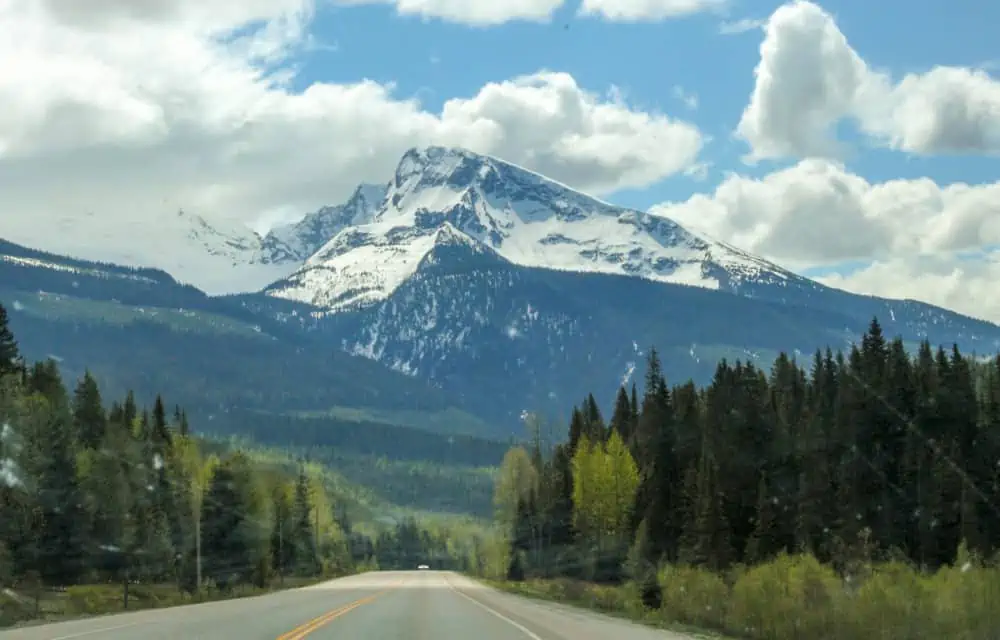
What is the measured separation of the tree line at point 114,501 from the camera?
6489cm

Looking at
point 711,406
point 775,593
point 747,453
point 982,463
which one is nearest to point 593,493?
point 711,406

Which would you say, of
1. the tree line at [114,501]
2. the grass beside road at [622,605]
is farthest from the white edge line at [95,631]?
the tree line at [114,501]

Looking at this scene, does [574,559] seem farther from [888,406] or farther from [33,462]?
[33,462]

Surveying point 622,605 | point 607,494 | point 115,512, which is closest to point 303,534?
point 607,494

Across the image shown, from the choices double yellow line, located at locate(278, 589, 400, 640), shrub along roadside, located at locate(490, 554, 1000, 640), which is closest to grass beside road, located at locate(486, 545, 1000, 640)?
shrub along roadside, located at locate(490, 554, 1000, 640)

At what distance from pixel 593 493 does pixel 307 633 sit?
7118cm

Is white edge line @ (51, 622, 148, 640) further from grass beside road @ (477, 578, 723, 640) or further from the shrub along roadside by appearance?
the shrub along roadside

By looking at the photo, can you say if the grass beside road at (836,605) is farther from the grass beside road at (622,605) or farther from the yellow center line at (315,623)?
the yellow center line at (315,623)

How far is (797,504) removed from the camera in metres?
76.6

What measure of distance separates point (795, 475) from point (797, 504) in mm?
5532

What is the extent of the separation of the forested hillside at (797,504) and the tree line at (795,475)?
0.13 meters

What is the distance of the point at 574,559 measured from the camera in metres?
104

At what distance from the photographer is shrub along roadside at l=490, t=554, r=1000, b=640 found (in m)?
23.4

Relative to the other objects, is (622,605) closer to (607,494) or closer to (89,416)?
(607,494)
